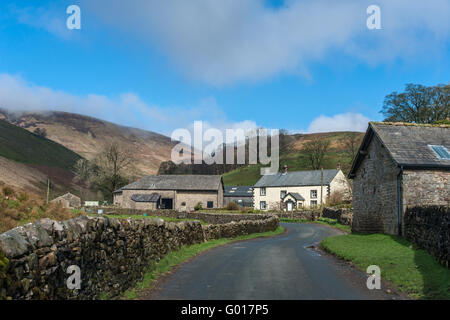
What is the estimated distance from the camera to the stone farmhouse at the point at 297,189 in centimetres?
7506

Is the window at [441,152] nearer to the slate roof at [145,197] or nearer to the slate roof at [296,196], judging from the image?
the slate roof at [296,196]

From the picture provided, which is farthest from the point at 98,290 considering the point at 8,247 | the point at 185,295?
the point at 8,247

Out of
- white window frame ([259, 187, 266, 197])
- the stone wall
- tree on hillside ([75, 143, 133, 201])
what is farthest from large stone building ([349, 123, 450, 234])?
tree on hillside ([75, 143, 133, 201])

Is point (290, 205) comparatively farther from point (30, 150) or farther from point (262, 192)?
point (30, 150)

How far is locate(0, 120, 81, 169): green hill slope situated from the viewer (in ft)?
472

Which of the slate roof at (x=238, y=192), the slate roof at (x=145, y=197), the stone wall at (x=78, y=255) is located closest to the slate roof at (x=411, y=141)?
the stone wall at (x=78, y=255)

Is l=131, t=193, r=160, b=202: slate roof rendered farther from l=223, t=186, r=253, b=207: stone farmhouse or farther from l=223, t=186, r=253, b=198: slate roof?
l=223, t=186, r=253, b=198: slate roof

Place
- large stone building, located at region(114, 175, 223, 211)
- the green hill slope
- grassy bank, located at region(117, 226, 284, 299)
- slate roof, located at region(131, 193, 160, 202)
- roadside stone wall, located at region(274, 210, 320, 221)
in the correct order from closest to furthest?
1. grassy bank, located at region(117, 226, 284, 299)
2. roadside stone wall, located at region(274, 210, 320, 221)
3. slate roof, located at region(131, 193, 160, 202)
4. large stone building, located at region(114, 175, 223, 211)
5. the green hill slope

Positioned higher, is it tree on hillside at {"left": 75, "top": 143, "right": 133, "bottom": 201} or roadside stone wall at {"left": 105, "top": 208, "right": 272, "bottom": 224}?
tree on hillside at {"left": 75, "top": 143, "right": 133, "bottom": 201}

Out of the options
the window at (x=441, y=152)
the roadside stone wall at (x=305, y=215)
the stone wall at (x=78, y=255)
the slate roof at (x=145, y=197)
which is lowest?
the roadside stone wall at (x=305, y=215)

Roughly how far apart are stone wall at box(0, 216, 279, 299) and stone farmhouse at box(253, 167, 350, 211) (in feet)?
206

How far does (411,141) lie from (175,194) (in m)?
60.8

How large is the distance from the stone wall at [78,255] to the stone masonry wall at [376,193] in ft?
49.8

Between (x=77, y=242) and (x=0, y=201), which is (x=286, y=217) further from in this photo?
(x=77, y=242)
